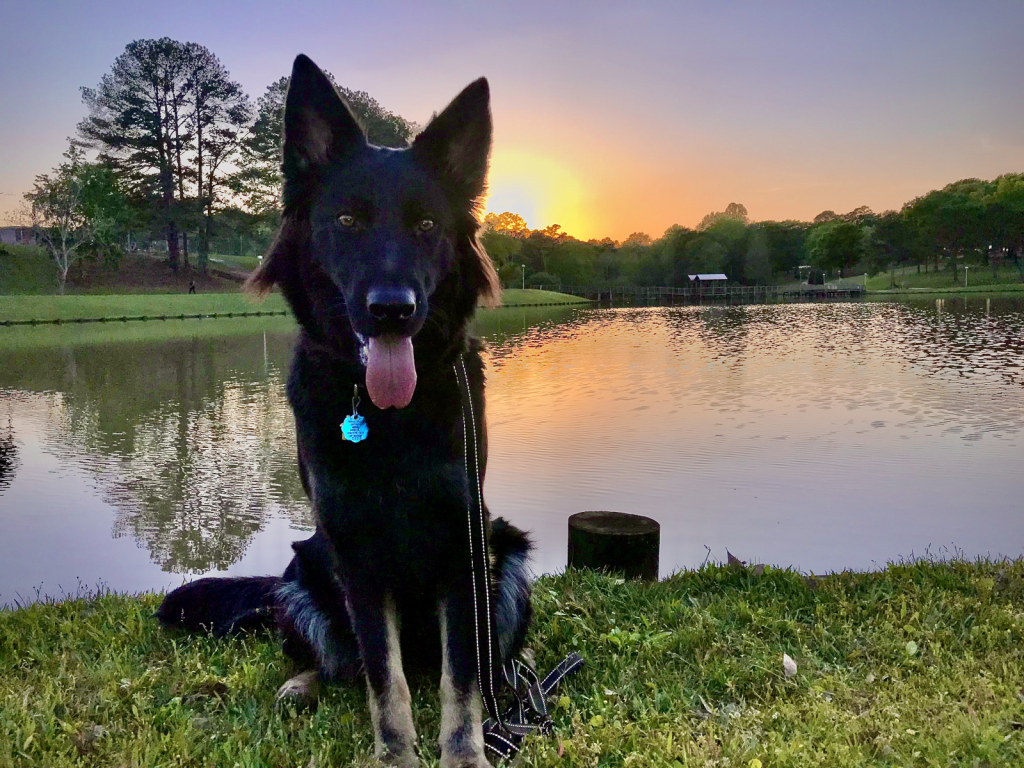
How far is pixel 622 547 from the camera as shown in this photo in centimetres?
534

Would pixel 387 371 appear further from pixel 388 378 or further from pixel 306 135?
pixel 306 135

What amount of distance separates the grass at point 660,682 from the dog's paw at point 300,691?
0.19 feet

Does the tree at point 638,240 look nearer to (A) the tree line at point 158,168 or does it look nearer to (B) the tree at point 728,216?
(B) the tree at point 728,216

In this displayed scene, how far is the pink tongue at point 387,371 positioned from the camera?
117 inches

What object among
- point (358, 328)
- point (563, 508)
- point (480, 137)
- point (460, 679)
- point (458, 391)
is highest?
point (480, 137)

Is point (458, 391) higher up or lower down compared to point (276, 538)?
higher up

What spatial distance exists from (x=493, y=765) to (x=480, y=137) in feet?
8.41

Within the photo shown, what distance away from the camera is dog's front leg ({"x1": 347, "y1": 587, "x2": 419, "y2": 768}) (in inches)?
122

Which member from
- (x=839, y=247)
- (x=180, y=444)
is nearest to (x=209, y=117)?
(x=180, y=444)

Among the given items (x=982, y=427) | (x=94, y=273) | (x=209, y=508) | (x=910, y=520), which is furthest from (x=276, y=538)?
(x=94, y=273)

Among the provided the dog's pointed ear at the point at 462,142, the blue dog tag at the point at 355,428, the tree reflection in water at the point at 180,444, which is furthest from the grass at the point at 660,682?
the dog's pointed ear at the point at 462,142

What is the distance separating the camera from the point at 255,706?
3545 mm

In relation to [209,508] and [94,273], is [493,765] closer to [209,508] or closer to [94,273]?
[209,508]

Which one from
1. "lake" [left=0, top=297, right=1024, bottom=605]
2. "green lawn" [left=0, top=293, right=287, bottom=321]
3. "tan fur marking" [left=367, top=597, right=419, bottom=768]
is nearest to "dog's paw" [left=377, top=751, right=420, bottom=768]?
"tan fur marking" [left=367, top=597, right=419, bottom=768]
